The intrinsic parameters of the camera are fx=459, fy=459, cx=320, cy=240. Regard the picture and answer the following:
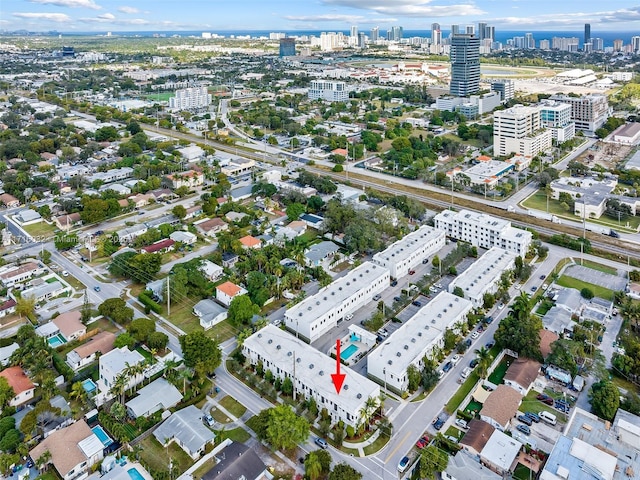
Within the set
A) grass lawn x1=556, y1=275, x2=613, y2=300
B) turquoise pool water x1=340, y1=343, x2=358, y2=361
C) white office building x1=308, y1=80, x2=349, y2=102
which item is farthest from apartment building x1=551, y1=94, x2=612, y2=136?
turquoise pool water x1=340, y1=343, x2=358, y2=361

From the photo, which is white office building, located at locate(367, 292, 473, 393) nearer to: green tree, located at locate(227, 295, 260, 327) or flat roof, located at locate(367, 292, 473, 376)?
flat roof, located at locate(367, 292, 473, 376)

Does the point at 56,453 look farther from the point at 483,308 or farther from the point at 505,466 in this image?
the point at 483,308

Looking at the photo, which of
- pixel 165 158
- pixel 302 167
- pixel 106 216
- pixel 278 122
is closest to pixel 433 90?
pixel 278 122

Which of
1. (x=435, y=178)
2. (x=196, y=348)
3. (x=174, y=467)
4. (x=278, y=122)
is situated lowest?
(x=174, y=467)

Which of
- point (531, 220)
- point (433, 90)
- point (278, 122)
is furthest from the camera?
point (433, 90)

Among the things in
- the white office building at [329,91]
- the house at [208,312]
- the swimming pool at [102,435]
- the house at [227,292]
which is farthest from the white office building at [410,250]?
the white office building at [329,91]

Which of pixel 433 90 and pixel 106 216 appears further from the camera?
pixel 433 90

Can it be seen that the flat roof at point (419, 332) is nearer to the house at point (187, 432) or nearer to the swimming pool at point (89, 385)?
the house at point (187, 432)
